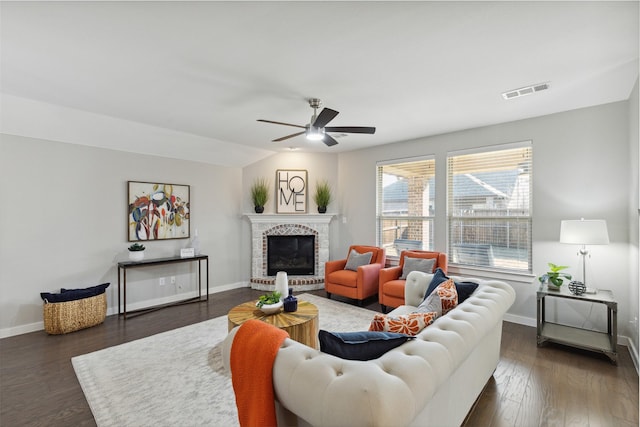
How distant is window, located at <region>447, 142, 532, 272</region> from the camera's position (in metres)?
3.85

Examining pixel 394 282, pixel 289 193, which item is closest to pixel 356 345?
pixel 394 282

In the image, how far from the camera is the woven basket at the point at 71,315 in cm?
346

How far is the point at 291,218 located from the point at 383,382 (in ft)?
15.6

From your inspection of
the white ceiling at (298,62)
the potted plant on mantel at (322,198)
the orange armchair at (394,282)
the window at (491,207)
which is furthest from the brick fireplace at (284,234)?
the window at (491,207)

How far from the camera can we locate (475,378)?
2004 millimetres

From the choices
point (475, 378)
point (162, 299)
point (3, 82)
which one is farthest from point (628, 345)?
point (3, 82)

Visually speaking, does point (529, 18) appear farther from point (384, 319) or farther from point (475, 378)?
point (475, 378)

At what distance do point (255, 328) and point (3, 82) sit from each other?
11.4 feet

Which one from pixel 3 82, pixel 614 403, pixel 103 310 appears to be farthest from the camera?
pixel 103 310

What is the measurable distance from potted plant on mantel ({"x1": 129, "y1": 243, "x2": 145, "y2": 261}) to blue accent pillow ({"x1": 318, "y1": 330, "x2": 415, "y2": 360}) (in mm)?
3944

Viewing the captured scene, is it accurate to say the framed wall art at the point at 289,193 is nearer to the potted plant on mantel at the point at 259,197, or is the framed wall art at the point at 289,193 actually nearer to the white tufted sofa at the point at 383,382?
the potted plant on mantel at the point at 259,197

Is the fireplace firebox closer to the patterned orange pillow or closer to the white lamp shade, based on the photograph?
the white lamp shade

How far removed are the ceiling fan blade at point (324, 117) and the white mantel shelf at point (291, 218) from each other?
9.18ft

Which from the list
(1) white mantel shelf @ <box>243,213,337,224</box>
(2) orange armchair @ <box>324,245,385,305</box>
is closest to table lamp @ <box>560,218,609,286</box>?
(2) orange armchair @ <box>324,245,385,305</box>
